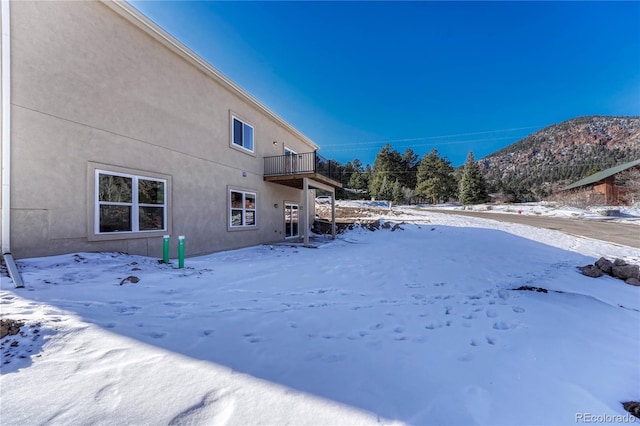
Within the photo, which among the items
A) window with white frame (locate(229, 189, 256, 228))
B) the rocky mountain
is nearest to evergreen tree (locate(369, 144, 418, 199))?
the rocky mountain

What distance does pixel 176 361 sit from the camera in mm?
2338

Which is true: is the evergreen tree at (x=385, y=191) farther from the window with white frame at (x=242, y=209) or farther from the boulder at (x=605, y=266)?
the boulder at (x=605, y=266)

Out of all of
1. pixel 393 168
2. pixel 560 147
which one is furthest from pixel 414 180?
pixel 560 147

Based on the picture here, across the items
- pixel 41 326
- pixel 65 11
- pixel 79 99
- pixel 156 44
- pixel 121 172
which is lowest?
pixel 41 326

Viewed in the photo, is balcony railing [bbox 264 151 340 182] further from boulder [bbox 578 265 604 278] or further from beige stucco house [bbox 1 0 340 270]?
boulder [bbox 578 265 604 278]

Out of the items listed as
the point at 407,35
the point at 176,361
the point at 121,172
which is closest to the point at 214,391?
the point at 176,361

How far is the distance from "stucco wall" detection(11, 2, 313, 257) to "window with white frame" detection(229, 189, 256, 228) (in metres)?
0.41

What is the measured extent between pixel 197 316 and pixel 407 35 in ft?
74.6

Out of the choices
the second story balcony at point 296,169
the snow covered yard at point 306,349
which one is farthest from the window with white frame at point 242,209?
the snow covered yard at point 306,349

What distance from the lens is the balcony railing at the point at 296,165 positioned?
39.7 ft

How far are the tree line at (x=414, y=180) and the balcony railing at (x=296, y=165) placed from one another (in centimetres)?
2874

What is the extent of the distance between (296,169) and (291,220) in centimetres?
288

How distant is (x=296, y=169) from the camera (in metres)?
13.7

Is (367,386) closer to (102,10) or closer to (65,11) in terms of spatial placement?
(65,11)
